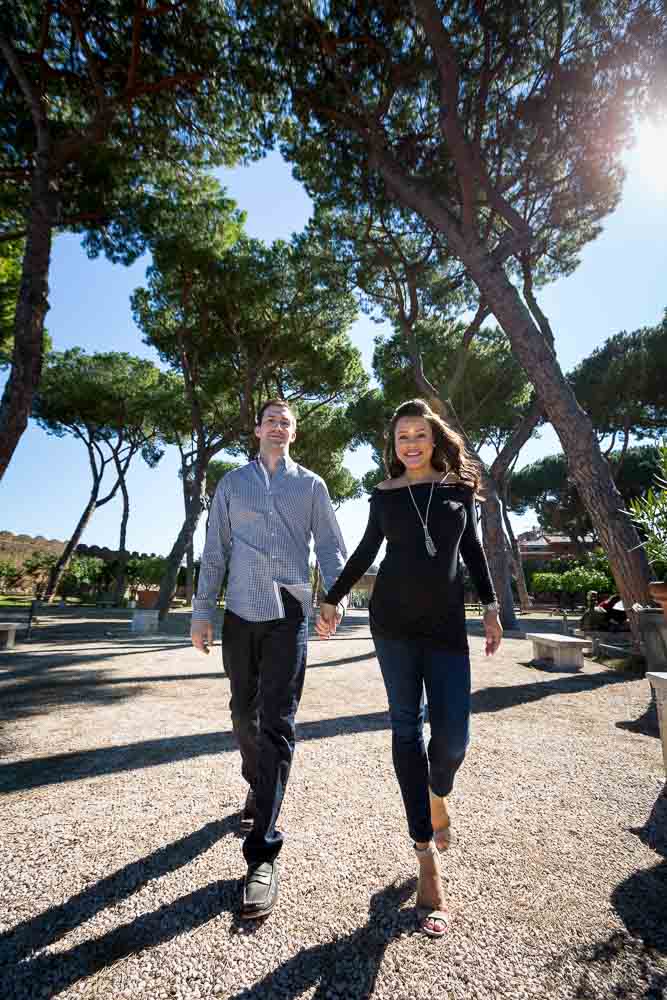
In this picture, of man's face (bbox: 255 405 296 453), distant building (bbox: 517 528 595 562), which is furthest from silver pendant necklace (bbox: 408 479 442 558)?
distant building (bbox: 517 528 595 562)

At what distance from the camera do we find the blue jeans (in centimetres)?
167

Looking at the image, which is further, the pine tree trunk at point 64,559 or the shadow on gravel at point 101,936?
the pine tree trunk at point 64,559

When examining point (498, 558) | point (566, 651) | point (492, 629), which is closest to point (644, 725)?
point (566, 651)

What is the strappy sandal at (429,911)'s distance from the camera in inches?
58.4

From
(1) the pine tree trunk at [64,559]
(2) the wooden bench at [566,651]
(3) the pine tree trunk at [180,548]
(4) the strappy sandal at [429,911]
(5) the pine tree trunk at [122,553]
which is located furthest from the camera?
(5) the pine tree trunk at [122,553]

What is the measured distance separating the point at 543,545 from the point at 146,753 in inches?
1832

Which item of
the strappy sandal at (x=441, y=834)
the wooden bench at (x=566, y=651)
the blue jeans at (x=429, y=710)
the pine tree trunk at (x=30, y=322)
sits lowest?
the strappy sandal at (x=441, y=834)

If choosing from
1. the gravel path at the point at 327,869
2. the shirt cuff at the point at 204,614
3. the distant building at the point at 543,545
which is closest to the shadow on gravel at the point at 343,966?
the gravel path at the point at 327,869

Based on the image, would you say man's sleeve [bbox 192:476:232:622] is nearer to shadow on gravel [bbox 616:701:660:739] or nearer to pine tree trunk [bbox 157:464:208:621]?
shadow on gravel [bbox 616:701:660:739]

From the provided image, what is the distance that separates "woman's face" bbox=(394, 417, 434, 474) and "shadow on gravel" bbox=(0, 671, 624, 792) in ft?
7.96

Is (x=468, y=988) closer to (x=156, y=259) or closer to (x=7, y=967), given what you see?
(x=7, y=967)

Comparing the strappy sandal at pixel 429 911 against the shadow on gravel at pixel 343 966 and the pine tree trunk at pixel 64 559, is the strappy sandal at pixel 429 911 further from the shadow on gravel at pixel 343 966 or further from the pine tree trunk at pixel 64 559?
the pine tree trunk at pixel 64 559

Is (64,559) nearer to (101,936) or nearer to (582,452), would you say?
(582,452)

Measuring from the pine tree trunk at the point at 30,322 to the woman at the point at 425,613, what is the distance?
6.68 m
